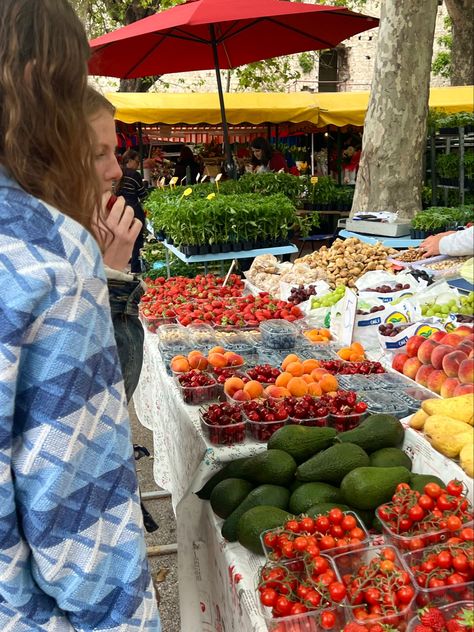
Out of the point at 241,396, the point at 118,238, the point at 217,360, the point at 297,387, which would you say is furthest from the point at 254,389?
the point at 118,238

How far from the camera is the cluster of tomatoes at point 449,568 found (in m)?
1.35

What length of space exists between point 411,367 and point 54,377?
1.88m

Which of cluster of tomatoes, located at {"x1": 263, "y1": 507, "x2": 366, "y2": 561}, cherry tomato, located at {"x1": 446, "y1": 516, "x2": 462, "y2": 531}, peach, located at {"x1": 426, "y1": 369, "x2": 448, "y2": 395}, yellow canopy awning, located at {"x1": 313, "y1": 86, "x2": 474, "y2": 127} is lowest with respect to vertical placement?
cluster of tomatoes, located at {"x1": 263, "y1": 507, "x2": 366, "y2": 561}

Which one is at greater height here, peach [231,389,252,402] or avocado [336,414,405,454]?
avocado [336,414,405,454]

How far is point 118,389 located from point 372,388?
1656 millimetres

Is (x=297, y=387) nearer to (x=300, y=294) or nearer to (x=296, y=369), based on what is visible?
(x=296, y=369)

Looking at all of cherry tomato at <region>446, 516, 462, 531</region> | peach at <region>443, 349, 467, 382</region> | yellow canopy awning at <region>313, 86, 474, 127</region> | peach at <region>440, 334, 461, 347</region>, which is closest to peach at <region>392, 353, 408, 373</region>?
peach at <region>440, 334, 461, 347</region>

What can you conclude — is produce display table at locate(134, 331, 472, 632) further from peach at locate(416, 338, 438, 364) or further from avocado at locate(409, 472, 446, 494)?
peach at locate(416, 338, 438, 364)

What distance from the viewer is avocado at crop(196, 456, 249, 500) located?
6.84ft

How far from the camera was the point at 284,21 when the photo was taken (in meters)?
7.32

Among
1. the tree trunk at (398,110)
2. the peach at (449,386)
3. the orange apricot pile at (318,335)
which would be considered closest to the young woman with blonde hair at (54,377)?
the peach at (449,386)

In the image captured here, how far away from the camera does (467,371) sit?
1603 mm

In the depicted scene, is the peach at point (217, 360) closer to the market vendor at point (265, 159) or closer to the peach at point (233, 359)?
the peach at point (233, 359)

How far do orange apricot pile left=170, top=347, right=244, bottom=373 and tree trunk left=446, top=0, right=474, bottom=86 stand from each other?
558 inches
